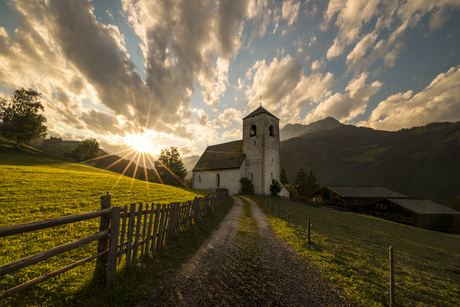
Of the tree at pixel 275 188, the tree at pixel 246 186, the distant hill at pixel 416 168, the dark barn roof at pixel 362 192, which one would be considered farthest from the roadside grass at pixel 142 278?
the distant hill at pixel 416 168

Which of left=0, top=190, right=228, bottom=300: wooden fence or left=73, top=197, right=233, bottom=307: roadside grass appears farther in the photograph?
left=73, top=197, right=233, bottom=307: roadside grass

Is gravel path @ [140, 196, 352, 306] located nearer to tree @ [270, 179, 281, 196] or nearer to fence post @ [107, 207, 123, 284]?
fence post @ [107, 207, 123, 284]

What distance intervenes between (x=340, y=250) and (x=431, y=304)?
331cm

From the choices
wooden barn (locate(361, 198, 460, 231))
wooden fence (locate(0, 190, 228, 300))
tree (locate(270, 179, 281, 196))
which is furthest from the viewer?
tree (locate(270, 179, 281, 196))

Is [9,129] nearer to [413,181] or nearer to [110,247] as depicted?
[110,247]

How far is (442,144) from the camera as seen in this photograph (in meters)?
128

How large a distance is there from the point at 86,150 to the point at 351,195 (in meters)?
74.5

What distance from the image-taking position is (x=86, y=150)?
174ft

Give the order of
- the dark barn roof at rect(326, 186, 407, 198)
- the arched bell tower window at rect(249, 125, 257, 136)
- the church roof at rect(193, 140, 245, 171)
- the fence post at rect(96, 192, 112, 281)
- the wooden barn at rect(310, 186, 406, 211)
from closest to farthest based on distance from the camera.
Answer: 1. the fence post at rect(96, 192, 112, 281)
2. the church roof at rect(193, 140, 245, 171)
3. the arched bell tower window at rect(249, 125, 257, 136)
4. the wooden barn at rect(310, 186, 406, 211)
5. the dark barn roof at rect(326, 186, 407, 198)

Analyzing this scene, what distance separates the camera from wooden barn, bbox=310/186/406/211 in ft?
124

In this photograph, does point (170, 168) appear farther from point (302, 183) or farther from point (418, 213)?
point (418, 213)

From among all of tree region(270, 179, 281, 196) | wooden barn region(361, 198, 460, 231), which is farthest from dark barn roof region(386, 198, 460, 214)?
tree region(270, 179, 281, 196)

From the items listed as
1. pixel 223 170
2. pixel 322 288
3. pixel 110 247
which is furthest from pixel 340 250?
pixel 223 170

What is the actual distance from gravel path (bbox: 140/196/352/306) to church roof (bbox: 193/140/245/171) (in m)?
27.6
